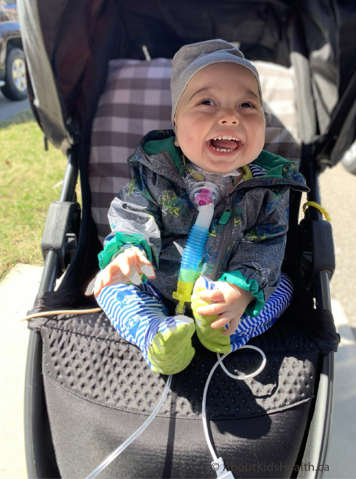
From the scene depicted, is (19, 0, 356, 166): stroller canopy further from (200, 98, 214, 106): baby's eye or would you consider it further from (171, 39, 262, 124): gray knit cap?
(200, 98, 214, 106): baby's eye

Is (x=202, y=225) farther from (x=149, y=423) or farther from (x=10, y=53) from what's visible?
(x=10, y=53)

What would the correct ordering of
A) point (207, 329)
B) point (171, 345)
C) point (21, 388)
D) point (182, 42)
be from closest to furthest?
point (171, 345) < point (207, 329) < point (21, 388) < point (182, 42)

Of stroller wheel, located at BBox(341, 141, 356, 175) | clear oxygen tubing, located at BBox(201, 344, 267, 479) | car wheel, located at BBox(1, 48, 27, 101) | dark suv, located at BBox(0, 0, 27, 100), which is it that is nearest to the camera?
clear oxygen tubing, located at BBox(201, 344, 267, 479)

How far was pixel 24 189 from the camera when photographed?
2.69 m

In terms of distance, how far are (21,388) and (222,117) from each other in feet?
4.03

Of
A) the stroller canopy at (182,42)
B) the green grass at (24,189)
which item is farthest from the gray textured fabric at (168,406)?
the green grass at (24,189)

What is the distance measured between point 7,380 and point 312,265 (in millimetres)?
1209

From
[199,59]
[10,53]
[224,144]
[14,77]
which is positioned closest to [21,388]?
[224,144]

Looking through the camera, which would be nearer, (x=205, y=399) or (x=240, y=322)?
(x=205, y=399)

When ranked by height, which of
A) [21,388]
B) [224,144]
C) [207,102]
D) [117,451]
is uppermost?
[207,102]

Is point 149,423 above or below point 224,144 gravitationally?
below

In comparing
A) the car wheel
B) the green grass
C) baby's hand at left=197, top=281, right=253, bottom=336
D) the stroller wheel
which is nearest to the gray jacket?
baby's hand at left=197, top=281, right=253, bottom=336

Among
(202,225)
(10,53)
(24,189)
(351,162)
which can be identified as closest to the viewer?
(202,225)

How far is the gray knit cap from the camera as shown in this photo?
923 millimetres
